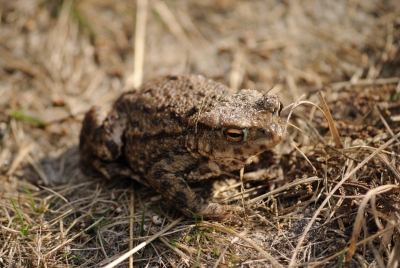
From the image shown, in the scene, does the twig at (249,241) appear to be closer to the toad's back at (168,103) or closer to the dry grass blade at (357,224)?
the dry grass blade at (357,224)

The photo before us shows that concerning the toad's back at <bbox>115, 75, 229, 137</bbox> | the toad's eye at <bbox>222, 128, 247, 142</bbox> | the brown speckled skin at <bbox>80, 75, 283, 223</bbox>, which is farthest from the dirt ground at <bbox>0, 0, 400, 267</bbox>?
the toad's back at <bbox>115, 75, 229, 137</bbox>

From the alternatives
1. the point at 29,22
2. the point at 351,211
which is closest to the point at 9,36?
the point at 29,22

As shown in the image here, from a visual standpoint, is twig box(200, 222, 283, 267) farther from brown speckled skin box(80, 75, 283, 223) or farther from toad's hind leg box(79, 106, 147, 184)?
toad's hind leg box(79, 106, 147, 184)

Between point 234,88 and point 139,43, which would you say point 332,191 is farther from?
point 139,43

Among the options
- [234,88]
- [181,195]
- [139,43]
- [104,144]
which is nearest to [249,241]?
[181,195]

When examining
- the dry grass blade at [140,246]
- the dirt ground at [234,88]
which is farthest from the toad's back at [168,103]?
the dry grass blade at [140,246]

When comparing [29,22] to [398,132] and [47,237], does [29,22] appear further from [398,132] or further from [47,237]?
[398,132]
